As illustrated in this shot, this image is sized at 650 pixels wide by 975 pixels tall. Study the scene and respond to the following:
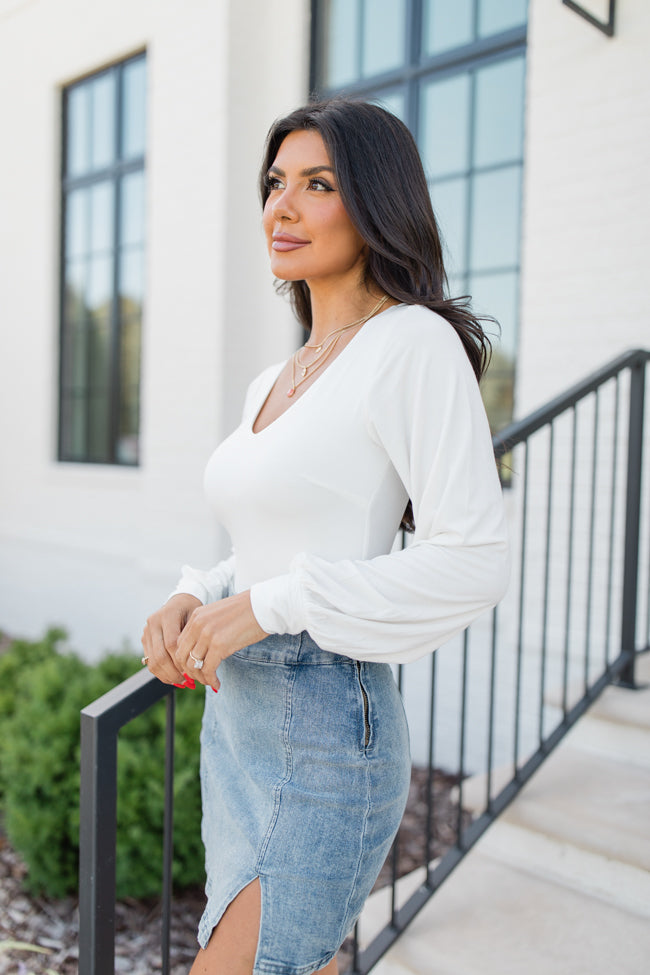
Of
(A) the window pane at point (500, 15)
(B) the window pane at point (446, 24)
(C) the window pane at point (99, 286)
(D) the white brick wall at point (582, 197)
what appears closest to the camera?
(D) the white brick wall at point (582, 197)

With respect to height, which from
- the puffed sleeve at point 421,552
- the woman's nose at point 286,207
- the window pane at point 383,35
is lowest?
the puffed sleeve at point 421,552

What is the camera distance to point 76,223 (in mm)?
6309

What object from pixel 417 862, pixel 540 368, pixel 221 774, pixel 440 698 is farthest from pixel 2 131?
pixel 221 774

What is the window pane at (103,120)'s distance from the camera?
5875mm

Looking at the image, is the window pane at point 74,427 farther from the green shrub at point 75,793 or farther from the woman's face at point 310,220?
the woman's face at point 310,220

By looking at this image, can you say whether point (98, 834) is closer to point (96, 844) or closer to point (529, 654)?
point (96, 844)

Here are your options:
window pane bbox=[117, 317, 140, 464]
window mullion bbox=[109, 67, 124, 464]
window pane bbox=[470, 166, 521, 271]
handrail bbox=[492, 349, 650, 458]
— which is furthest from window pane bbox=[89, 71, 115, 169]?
handrail bbox=[492, 349, 650, 458]

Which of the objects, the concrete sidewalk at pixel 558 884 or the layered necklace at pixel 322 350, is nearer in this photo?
the layered necklace at pixel 322 350

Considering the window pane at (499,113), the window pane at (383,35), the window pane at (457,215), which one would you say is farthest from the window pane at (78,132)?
the window pane at (499,113)

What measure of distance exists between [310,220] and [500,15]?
3488 mm

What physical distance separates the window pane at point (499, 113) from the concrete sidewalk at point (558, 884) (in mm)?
2819

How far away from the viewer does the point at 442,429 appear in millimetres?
986

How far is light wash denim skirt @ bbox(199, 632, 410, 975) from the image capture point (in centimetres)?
100

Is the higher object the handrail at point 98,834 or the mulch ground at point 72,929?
the handrail at point 98,834
